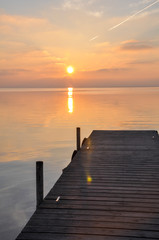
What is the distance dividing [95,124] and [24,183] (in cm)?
2272

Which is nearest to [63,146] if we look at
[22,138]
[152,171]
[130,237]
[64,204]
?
[22,138]

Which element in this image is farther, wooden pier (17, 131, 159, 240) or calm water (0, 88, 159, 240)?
calm water (0, 88, 159, 240)

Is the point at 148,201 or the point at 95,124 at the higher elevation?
the point at 95,124

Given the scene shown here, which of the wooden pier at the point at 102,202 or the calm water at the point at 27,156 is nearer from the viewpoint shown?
the wooden pier at the point at 102,202

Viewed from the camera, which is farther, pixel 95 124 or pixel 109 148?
pixel 95 124

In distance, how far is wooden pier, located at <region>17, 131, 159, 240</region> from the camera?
545cm

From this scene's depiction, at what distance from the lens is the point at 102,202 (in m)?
6.97

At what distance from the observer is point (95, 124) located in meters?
37.2

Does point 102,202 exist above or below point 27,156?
below

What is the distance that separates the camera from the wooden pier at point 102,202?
545 cm

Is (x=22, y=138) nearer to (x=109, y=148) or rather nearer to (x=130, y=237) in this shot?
(x=109, y=148)

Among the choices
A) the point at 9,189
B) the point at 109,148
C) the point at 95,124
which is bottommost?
the point at 9,189

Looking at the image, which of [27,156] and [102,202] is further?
[27,156]

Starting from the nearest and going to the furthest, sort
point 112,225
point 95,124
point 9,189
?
point 112,225
point 9,189
point 95,124
